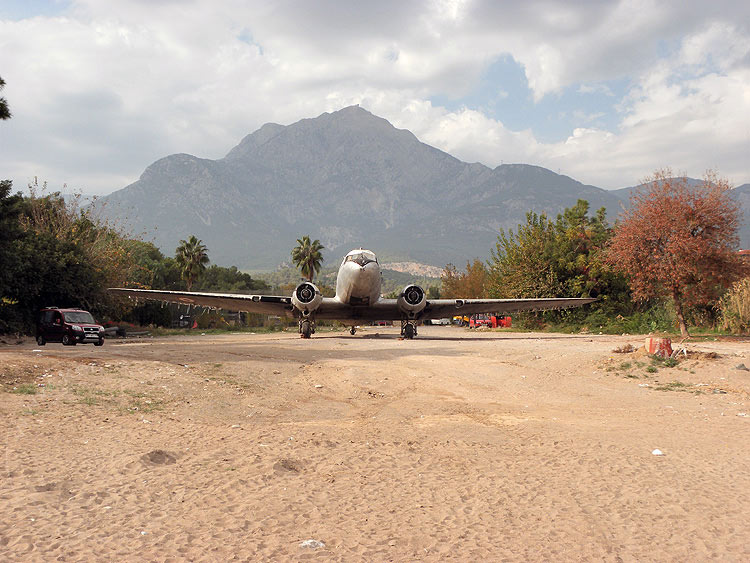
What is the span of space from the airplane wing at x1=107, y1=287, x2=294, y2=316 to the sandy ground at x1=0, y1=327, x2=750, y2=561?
20.6m

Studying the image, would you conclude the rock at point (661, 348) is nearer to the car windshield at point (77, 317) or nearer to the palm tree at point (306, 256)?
the car windshield at point (77, 317)

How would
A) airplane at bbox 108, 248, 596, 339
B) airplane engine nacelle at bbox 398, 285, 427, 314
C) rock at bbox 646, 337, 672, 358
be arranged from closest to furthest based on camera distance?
rock at bbox 646, 337, 672, 358 < airplane at bbox 108, 248, 596, 339 < airplane engine nacelle at bbox 398, 285, 427, 314

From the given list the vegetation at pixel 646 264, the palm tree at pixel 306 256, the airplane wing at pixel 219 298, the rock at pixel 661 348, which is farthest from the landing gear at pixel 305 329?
the palm tree at pixel 306 256

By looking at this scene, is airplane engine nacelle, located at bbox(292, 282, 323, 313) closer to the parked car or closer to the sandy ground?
the sandy ground

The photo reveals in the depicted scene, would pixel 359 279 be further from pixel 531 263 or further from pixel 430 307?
pixel 531 263

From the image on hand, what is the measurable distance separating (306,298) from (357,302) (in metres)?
3.07

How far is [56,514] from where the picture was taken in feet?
13.8

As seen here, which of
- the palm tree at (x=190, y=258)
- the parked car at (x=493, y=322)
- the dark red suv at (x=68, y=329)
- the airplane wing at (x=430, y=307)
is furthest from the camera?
the palm tree at (x=190, y=258)

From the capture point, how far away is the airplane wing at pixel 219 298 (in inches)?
1236

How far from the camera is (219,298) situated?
32.5 metres

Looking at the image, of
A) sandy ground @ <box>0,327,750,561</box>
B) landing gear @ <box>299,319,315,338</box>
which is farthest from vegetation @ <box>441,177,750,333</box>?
landing gear @ <box>299,319,315,338</box>

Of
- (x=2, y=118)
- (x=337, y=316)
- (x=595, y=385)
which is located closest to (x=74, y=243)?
(x=2, y=118)

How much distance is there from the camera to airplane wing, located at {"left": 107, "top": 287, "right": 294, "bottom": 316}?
31.4 m

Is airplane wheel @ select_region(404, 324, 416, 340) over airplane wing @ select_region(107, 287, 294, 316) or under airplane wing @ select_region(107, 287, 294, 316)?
under
